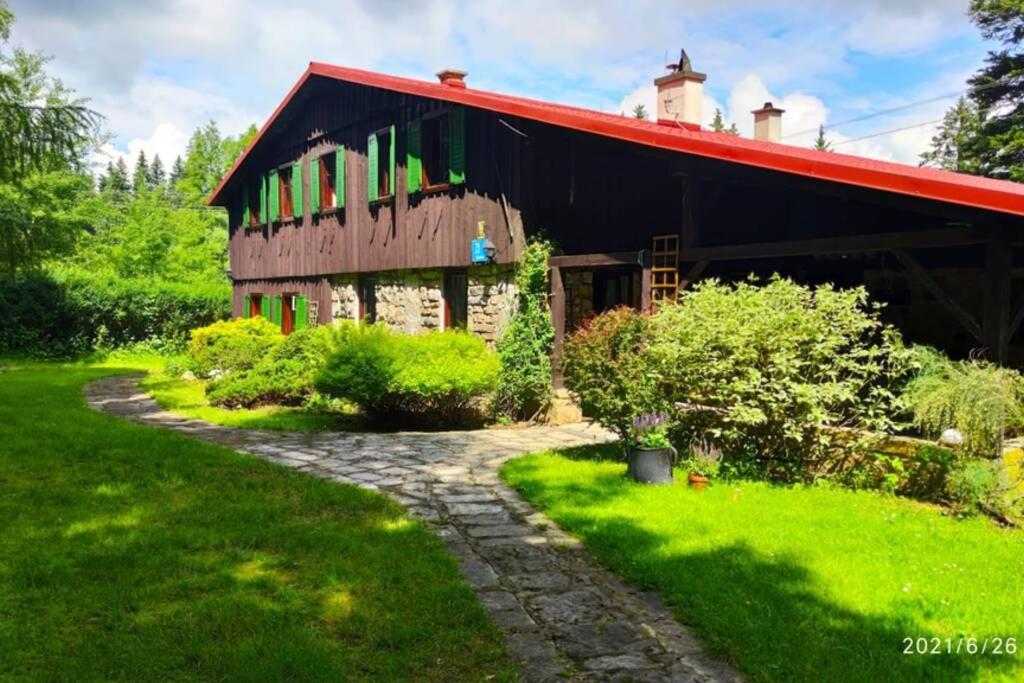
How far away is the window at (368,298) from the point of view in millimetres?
16094

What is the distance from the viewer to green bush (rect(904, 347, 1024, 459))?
5.81 m

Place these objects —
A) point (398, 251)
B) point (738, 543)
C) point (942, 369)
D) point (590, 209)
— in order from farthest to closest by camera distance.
→ point (398, 251), point (590, 209), point (942, 369), point (738, 543)

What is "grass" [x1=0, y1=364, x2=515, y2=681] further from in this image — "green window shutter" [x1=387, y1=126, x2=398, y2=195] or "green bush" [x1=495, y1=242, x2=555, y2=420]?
"green window shutter" [x1=387, y1=126, x2=398, y2=195]

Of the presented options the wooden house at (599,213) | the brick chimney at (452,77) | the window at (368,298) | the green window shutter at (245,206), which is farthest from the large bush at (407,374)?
the green window shutter at (245,206)

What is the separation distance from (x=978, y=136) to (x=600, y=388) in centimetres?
2939

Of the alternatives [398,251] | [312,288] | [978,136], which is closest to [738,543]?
[398,251]

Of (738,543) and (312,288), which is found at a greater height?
(312,288)

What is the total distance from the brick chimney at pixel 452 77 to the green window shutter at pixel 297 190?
5.54 meters

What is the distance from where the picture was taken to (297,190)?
18.1 meters

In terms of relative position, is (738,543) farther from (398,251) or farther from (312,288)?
(312,288)

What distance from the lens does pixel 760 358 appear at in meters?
6.81

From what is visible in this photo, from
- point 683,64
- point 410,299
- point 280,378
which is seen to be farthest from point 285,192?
point 683,64

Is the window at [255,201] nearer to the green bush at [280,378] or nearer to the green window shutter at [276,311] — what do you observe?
the green window shutter at [276,311]

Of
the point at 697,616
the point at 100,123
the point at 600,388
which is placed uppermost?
the point at 100,123
